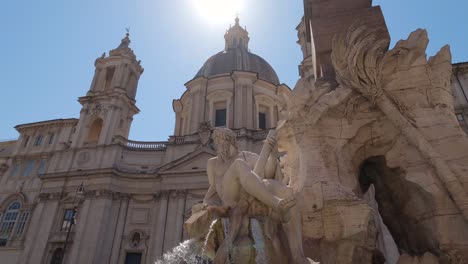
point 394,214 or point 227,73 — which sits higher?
point 227,73

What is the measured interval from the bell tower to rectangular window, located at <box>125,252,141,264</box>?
379 inches

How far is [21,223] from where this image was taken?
27516 mm

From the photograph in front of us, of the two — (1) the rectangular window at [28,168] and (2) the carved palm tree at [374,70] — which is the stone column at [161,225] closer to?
(1) the rectangular window at [28,168]

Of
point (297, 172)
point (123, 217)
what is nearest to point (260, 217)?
point (297, 172)

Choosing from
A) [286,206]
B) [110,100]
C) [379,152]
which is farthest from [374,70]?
[110,100]

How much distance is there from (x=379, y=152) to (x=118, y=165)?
25.5 meters

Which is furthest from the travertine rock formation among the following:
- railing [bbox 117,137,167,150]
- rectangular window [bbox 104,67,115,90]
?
rectangular window [bbox 104,67,115,90]

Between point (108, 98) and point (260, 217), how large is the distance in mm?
30299

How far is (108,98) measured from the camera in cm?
3139

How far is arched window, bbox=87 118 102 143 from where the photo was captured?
31.5 meters

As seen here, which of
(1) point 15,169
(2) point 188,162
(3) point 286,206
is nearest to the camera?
(3) point 286,206

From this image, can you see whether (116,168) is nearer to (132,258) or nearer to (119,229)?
(119,229)

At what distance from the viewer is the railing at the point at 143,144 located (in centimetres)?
2897

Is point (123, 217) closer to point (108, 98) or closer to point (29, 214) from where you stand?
point (29, 214)
